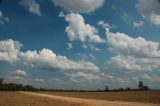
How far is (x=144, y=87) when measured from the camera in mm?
175625
